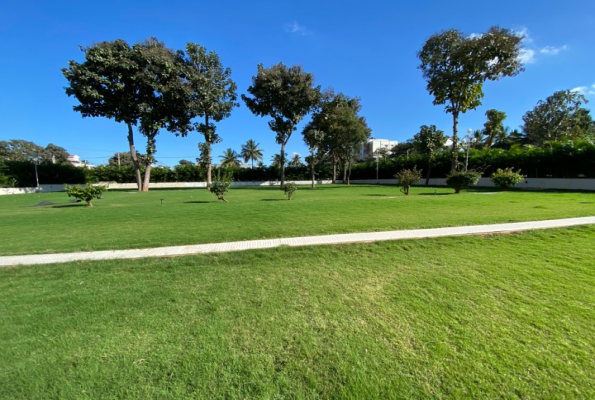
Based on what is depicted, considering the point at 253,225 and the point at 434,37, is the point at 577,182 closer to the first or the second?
the point at 434,37

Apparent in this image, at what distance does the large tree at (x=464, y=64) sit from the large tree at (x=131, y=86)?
2583 cm

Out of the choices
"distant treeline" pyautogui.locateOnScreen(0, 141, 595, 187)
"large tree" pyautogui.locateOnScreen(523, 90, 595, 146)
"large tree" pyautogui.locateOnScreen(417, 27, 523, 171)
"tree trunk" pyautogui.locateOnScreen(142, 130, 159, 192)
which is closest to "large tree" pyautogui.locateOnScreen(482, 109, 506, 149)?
Answer: "large tree" pyautogui.locateOnScreen(523, 90, 595, 146)

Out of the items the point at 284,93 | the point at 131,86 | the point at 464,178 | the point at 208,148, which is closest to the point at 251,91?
the point at 284,93

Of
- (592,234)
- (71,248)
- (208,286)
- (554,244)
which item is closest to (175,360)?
(208,286)

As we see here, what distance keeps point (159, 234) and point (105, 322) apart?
4074 millimetres

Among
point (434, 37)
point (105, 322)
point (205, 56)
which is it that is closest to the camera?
point (105, 322)

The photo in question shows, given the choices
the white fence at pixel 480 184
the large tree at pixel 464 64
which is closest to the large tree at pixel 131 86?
the white fence at pixel 480 184

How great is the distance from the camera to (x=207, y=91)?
32.0 metres

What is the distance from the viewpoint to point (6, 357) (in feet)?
7.66

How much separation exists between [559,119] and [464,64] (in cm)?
3074

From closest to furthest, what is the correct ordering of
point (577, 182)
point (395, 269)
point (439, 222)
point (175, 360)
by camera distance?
point (175, 360) < point (395, 269) < point (439, 222) < point (577, 182)

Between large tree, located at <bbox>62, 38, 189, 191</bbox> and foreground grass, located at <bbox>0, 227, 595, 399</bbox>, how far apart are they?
29.7m

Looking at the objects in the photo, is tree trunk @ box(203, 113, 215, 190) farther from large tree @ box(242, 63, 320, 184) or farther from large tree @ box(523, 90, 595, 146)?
large tree @ box(523, 90, 595, 146)

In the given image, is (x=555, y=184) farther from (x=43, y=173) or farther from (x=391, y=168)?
(x=43, y=173)
